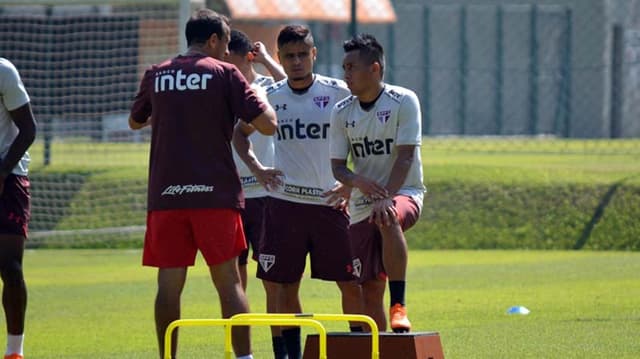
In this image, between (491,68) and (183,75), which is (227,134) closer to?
(183,75)

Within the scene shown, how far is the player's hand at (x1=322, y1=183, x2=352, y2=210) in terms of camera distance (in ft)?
31.6

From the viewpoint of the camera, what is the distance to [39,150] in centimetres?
2620

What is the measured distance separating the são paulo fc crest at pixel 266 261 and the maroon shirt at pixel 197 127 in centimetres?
120

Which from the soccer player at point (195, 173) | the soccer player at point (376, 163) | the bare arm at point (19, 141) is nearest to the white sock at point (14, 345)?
the bare arm at point (19, 141)

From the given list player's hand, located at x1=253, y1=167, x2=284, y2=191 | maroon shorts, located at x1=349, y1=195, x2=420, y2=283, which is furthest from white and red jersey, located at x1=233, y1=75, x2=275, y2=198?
maroon shorts, located at x1=349, y1=195, x2=420, y2=283

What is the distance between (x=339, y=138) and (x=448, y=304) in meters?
3.86

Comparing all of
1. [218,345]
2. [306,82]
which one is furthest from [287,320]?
[218,345]

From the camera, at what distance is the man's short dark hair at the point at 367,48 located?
9484 millimetres

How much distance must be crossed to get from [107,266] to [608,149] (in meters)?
8.53

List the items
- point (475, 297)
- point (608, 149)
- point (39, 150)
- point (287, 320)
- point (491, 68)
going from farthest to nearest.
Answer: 1. point (491, 68)
2. point (39, 150)
3. point (608, 149)
4. point (475, 297)
5. point (287, 320)

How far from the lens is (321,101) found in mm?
9891

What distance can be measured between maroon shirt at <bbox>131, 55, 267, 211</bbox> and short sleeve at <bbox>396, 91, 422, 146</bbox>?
1.10 m

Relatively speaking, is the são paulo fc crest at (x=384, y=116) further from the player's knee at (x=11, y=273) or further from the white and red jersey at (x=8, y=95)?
the player's knee at (x=11, y=273)

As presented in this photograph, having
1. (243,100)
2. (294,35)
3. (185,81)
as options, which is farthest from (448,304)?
(185,81)
